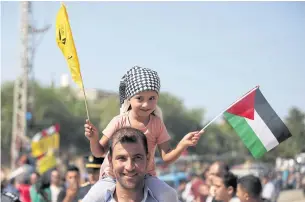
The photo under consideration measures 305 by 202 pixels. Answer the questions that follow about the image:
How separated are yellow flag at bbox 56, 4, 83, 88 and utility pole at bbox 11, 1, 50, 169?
2094cm

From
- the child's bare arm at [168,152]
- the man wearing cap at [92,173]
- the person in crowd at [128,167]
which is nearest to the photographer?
the person in crowd at [128,167]

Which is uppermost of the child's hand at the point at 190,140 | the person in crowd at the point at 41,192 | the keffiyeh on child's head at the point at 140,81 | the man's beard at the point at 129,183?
the keffiyeh on child's head at the point at 140,81

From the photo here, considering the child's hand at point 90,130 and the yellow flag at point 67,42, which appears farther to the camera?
the yellow flag at point 67,42

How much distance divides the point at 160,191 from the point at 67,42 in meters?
1.21

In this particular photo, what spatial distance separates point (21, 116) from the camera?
3077cm

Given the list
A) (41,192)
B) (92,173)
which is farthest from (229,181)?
(41,192)

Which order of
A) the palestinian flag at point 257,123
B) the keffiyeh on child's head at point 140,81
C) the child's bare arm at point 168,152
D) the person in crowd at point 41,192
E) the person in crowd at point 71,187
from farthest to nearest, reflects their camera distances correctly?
1. the person in crowd at point 41,192
2. the person in crowd at point 71,187
3. the palestinian flag at point 257,123
4. the child's bare arm at point 168,152
5. the keffiyeh on child's head at point 140,81

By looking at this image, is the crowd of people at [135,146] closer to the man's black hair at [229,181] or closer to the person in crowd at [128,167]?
the person in crowd at [128,167]

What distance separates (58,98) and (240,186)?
59221 millimetres

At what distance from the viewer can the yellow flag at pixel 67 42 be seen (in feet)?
13.2

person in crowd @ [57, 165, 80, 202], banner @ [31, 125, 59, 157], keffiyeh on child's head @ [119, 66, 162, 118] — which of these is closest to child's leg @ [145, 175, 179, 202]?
keffiyeh on child's head @ [119, 66, 162, 118]

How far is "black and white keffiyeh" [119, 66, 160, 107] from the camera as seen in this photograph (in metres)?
3.77

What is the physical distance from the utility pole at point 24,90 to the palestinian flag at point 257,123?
19.1m

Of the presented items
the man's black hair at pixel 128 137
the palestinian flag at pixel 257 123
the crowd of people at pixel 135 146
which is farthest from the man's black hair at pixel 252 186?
the man's black hair at pixel 128 137
